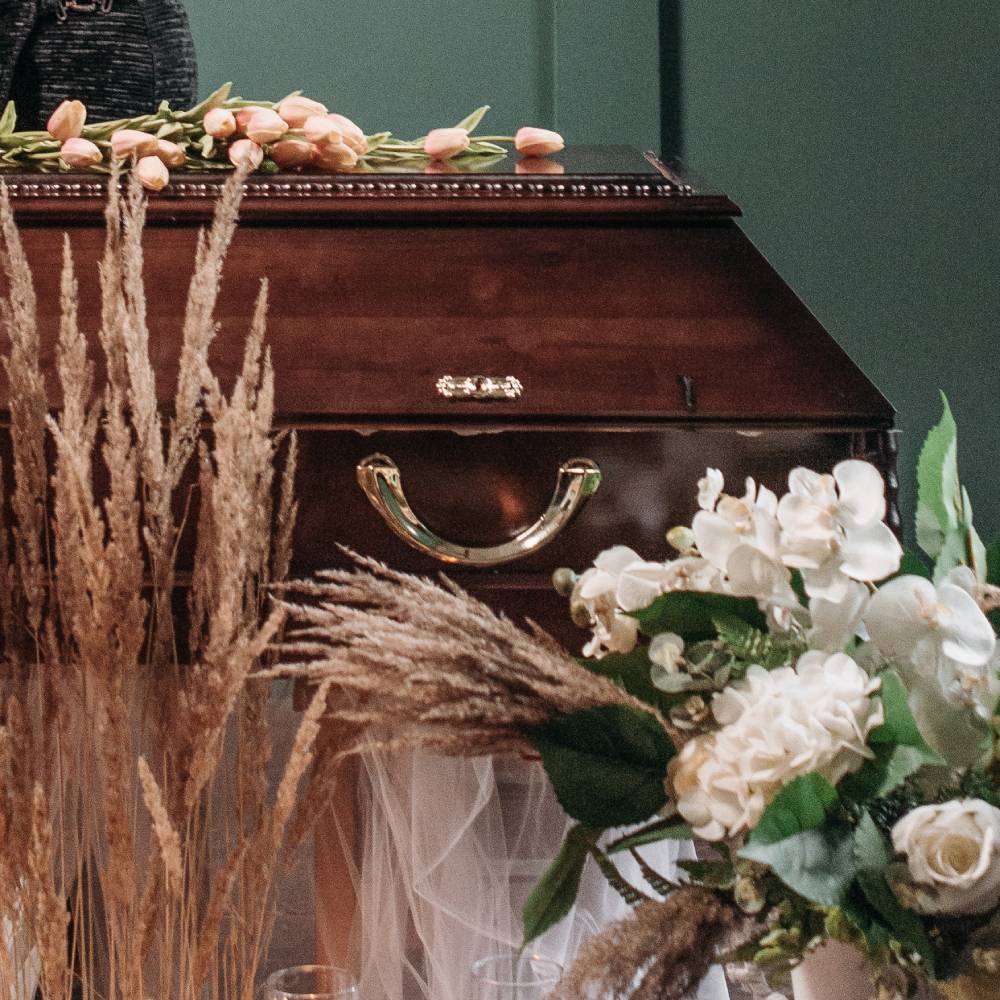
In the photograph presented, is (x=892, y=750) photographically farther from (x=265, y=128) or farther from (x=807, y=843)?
(x=265, y=128)

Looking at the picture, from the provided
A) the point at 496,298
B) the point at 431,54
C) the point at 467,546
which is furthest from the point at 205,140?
the point at 431,54

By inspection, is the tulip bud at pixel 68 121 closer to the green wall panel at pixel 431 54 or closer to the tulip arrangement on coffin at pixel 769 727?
the tulip arrangement on coffin at pixel 769 727

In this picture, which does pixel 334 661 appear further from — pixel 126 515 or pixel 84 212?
pixel 84 212

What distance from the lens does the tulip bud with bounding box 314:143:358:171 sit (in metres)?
1.20

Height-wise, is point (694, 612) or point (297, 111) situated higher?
point (297, 111)

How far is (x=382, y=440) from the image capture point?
1.00 metres

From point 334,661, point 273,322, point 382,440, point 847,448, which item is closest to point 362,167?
point 273,322

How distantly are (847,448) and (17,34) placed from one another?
0.99 meters

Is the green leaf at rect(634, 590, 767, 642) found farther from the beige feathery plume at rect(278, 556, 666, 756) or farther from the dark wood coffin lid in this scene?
the dark wood coffin lid

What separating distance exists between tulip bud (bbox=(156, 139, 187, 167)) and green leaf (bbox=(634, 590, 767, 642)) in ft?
2.70

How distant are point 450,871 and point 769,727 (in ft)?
2.29

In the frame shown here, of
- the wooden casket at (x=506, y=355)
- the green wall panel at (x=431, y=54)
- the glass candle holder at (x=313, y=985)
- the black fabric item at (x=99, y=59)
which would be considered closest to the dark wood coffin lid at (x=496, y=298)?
the wooden casket at (x=506, y=355)

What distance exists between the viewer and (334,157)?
3.96ft

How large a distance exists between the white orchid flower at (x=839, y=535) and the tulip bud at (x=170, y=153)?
0.85 m
